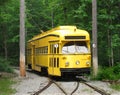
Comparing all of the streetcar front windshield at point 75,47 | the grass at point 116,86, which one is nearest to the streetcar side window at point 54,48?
the streetcar front windshield at point 75,47

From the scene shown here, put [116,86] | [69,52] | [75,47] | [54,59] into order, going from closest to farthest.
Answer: [116,86] < [69,52] < [75,47] < [54,59]

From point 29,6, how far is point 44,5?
2565 millimetres

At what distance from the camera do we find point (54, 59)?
2678 centimetres

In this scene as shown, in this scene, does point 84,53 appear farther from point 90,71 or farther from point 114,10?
point 114,10

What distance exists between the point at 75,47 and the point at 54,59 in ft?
5.10

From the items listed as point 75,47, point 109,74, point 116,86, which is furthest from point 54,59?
point 116,86

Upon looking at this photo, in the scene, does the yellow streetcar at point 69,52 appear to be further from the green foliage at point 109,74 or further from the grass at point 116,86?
the grass at point 116,86

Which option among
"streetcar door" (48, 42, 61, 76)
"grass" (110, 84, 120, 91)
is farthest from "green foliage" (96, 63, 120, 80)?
"grass" (110, 84, 120, 91)

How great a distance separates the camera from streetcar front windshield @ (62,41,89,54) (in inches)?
1029

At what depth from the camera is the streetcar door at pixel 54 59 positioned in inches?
1035

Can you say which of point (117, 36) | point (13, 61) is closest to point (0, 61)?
point (117, 36)

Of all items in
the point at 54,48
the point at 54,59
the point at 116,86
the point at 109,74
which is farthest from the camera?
the point at 54,48

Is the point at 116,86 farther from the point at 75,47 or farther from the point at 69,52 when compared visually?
the point at 75,47

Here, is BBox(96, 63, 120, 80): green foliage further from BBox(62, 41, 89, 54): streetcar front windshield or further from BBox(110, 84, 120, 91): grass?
BBox(110, 84, 120, 91): grass
